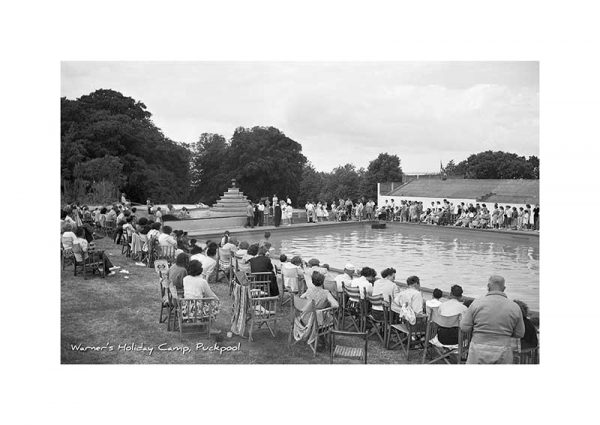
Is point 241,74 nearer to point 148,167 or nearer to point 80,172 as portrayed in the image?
point 80,172

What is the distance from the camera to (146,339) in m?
7.36

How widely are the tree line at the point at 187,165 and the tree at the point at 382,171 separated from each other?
7 centimetres

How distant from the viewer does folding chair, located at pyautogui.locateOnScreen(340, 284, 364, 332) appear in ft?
25.3

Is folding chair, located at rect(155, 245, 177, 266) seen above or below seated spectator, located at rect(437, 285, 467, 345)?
above

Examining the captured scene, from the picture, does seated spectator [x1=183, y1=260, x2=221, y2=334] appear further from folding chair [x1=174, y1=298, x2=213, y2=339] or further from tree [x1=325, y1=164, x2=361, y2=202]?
tree [x1=325, y1=164, x2=361, y2=202]

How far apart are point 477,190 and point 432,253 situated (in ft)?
36.0

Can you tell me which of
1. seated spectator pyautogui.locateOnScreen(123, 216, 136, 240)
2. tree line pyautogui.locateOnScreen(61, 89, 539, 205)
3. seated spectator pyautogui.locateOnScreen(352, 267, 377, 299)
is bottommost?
seated spectator pyautogui.locateOnScreen(352, 267, 377, 299)

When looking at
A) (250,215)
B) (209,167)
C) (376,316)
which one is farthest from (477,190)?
(376,316)

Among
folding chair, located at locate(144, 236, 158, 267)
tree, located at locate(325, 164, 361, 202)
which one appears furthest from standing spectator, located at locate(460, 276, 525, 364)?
tree, located at locate(325, 164, 361, 202)

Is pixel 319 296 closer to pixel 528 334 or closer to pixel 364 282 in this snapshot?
pixel 364 282

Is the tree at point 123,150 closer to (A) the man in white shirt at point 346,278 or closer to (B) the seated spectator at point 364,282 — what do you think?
(A) the man in white shirt at point 346,278

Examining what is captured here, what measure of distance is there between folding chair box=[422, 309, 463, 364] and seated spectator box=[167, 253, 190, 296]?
3.53m
